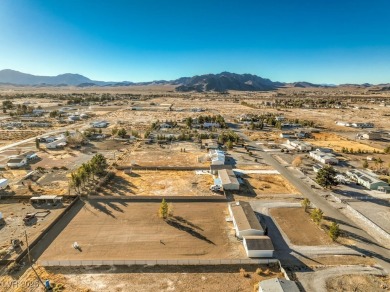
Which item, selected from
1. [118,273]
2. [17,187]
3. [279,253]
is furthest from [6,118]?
[279,253]

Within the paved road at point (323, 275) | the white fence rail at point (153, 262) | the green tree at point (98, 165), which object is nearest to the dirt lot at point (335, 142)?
the paved road at point (323, 275)

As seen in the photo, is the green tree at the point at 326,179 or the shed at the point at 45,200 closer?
the shed at the point at 45,200

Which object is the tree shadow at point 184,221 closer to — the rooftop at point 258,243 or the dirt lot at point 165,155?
the rooftop at point 258,243

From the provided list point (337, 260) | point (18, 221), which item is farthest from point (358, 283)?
point (18, 221)

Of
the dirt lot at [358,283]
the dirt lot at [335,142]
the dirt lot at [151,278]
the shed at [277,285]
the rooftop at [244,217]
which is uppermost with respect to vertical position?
the dirt lot at [335,142]

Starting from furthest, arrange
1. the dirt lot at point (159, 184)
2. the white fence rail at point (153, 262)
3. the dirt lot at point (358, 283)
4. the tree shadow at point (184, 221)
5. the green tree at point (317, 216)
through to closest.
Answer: the dirt lot at point (159, 184), the tree shadow at point (184, 221), the green tree at point (317, 216), the white fence rail at point (153, 262), the dirt lot at point (358, 283)

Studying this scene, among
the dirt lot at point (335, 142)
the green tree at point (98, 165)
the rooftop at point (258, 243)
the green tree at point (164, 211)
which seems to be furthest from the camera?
the dirt lot at point (335, 142)

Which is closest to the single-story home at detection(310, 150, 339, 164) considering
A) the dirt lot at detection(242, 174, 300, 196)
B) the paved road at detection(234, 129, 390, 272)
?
the paved road at detection(234, 129, 390, 272)
